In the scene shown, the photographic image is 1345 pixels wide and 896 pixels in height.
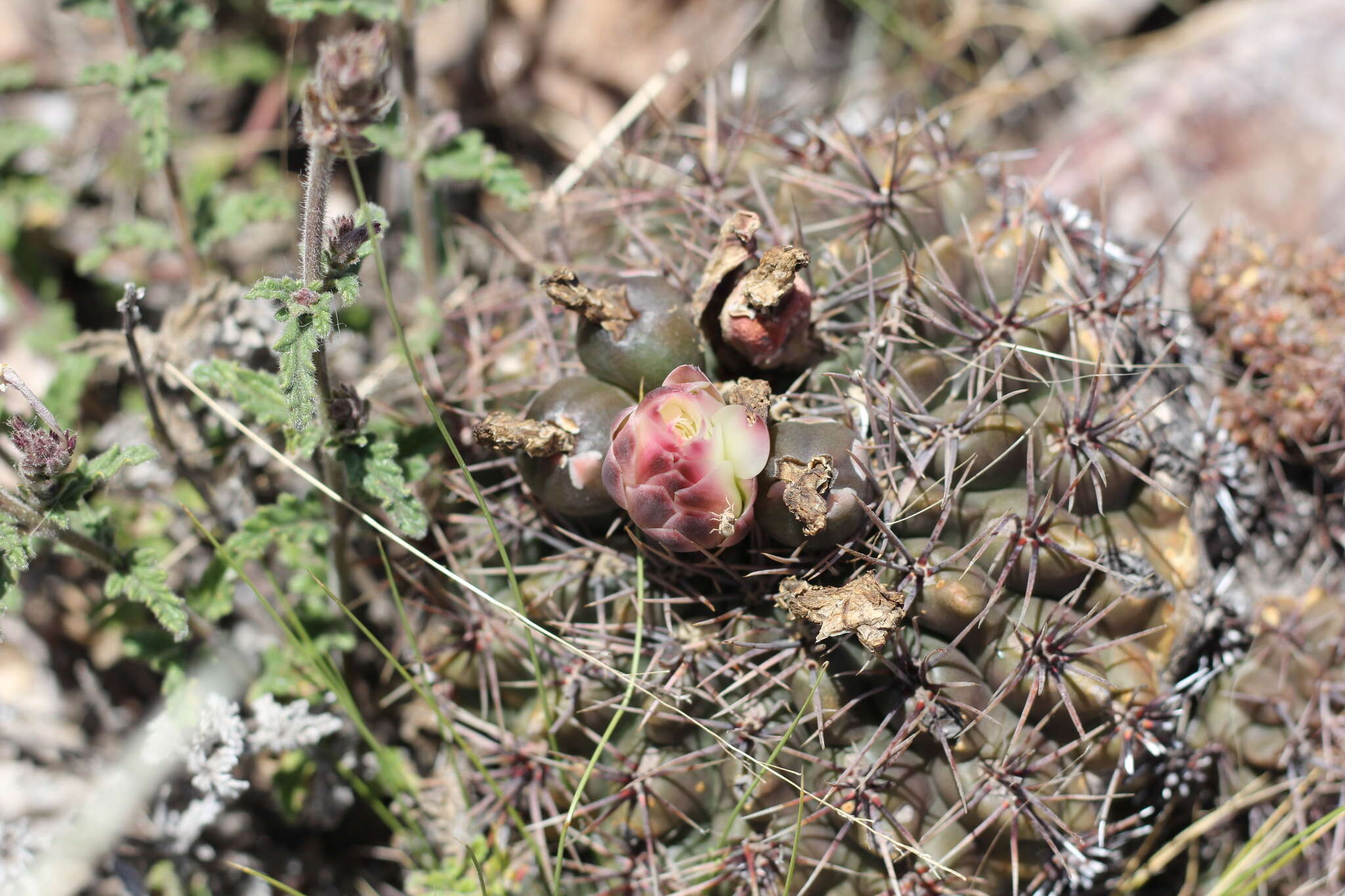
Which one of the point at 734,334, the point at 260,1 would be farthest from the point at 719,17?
the point at 734,334

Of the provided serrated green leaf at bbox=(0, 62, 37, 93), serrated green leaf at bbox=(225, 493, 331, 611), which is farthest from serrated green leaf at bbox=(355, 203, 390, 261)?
serrated green leaf at bbox=(0, 62, 37, 93)

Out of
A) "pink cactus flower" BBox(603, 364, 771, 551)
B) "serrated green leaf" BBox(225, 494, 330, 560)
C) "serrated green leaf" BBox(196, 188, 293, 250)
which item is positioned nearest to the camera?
"pink cactus flower" BBox(603, 364, 771, 551)

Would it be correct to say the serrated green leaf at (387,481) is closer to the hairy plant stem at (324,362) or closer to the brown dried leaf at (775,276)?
the hairy plant stem at (324,362)

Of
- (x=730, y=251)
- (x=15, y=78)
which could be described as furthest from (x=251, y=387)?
(x=15, y=78)

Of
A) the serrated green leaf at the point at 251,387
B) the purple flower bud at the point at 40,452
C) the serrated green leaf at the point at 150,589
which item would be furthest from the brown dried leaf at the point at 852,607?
the purple flower bud at the point at 40,452

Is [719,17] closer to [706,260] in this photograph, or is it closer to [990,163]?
[990,163]

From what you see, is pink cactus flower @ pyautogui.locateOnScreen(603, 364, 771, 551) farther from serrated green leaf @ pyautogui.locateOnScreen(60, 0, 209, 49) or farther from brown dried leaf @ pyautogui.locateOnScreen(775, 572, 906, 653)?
serrated green leaf @ pyautogui.locateOnScreen(60, 0, 209, 49)

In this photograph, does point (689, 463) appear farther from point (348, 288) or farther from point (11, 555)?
point (11, 555)
